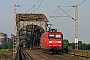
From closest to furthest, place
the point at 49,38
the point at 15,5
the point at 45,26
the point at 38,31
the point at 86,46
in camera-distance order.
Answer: the point at 49,38 → the point at 15,5 → the point at 45,26 → the point at 38,31 → the point at 86,46

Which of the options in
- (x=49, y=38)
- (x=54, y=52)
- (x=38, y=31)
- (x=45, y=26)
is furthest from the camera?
(x=38, y=31)

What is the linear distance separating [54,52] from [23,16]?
34.6 m

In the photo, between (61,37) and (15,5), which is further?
(15,5)

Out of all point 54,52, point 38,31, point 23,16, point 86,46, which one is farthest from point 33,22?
point 86,46

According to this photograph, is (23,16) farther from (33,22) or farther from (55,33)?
(55,33)

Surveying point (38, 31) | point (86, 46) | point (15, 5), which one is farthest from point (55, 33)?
point (86, 46)

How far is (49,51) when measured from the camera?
136ft

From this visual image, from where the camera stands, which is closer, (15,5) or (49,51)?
(49,51)

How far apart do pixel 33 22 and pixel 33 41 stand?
1776cm

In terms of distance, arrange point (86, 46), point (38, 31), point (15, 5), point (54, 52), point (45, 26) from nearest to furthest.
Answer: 1. point (54, 52)
2. point (15, 5)
3. point (45, 26)
4. point (38, 31)
5. point (86, 46)

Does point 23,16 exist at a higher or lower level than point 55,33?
higher

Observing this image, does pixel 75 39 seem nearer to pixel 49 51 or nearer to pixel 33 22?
pixel 49 51

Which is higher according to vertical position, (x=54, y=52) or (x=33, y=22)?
(x=33, y=22)

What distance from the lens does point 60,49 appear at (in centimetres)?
4094
